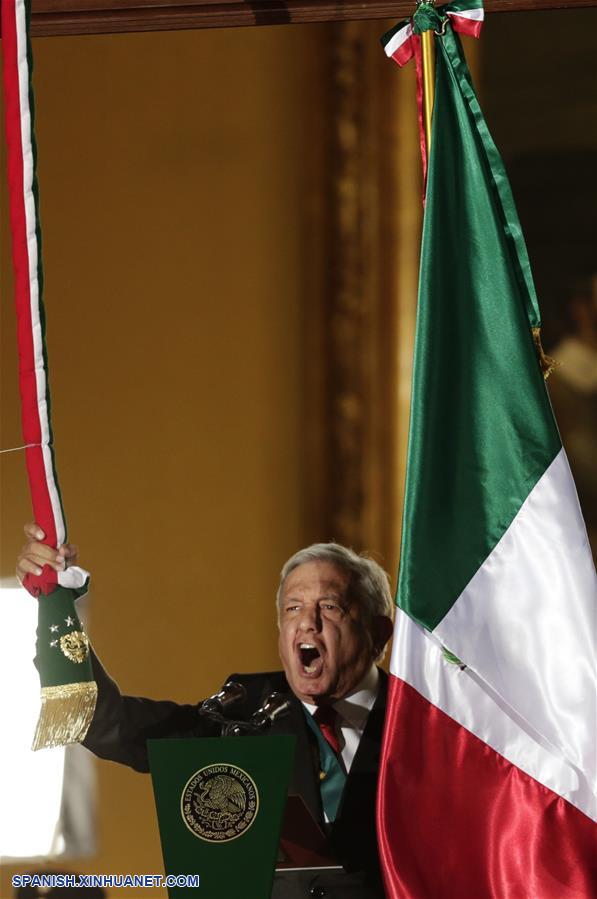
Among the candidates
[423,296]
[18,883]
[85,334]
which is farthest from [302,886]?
[85,334]

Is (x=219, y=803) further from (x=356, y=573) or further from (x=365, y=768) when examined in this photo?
(x=356, y=573)

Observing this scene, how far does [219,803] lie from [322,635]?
1.71ft

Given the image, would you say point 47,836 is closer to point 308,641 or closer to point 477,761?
point 308,641

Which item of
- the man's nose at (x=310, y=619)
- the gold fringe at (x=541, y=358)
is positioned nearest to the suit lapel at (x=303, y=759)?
the man's nose at (x=310, y=619)

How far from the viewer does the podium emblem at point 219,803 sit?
167cm

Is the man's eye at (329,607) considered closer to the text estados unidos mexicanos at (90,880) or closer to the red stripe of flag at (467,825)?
the red stripe of flag at (467,825)

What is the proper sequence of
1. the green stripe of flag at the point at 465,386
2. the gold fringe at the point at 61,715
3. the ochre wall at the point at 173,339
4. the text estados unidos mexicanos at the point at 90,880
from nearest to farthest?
the gold fringe at the point at 61,715 → the green stripe of flag at the point at 465,386 → the text estados unidos mexicanos at the point at 90,880 → the ochre wall at the point at 173,339

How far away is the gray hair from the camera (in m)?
2.18

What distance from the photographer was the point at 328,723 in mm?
2104

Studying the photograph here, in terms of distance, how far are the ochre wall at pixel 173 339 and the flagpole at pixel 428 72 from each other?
0.73m

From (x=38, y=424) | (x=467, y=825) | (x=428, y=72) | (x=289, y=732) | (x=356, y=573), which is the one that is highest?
(x=428, y=72)

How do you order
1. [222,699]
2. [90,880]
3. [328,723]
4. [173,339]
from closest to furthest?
[222,699]
[328,723]
[90,880]
[173,339]

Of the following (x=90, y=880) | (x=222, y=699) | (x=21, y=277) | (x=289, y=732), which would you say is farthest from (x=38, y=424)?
(x=90, y=880)

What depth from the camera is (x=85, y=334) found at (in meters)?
2.59
